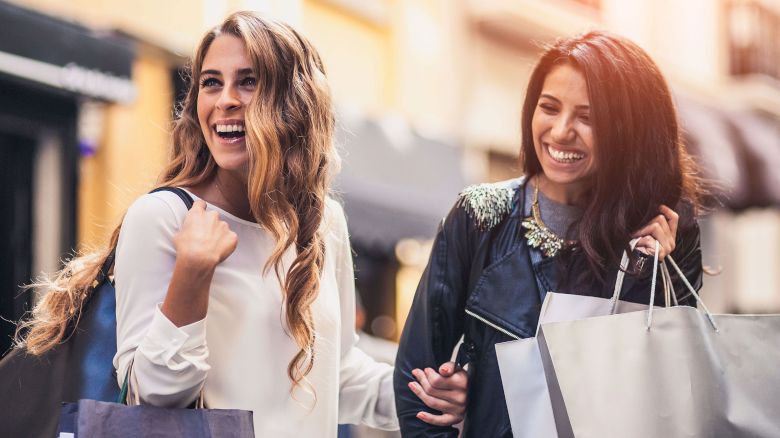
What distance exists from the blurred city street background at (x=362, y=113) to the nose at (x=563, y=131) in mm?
352

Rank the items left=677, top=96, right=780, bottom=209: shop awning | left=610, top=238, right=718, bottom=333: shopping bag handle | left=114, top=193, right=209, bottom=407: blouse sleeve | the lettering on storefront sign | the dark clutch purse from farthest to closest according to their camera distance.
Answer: left=677, top=96, right=780, bottom=209: shop awning
the lettering on storefront sign
left=610, top=238, right=718, bottom=333: shopping bag handle
the dark clutch purse
left=114, top=193, right=209, bottom=407: blouse sleeve

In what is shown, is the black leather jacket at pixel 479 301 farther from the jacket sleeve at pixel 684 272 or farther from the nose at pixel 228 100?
the nose at pixel 228 100

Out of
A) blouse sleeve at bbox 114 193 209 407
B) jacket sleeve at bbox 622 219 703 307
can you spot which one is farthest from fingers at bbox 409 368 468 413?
blouse sleeve at bbox 114 193 209 407

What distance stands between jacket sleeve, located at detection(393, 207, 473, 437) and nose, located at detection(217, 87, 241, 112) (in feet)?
2.34

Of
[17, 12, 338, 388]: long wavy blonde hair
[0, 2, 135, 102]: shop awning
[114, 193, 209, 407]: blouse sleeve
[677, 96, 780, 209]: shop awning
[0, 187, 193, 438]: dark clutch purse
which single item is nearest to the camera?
[114, 193, 209, 407]: blouse sleeve

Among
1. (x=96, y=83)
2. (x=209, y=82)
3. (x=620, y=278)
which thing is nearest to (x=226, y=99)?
(x=209, y=82)

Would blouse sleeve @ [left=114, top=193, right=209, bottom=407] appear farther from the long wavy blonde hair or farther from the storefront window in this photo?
the storefront window

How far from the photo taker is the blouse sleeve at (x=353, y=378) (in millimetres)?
3170

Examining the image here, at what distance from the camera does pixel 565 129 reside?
289 centimetres

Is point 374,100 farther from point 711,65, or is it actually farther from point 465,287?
point 711,65

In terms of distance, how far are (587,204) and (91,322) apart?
1330mm

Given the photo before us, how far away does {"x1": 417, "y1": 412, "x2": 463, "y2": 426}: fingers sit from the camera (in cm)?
298

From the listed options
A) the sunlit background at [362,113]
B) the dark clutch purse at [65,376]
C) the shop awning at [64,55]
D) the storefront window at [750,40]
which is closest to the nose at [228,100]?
the sunlit background at [362,113]

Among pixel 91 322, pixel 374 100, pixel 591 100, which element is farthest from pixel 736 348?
pixel 374 100
